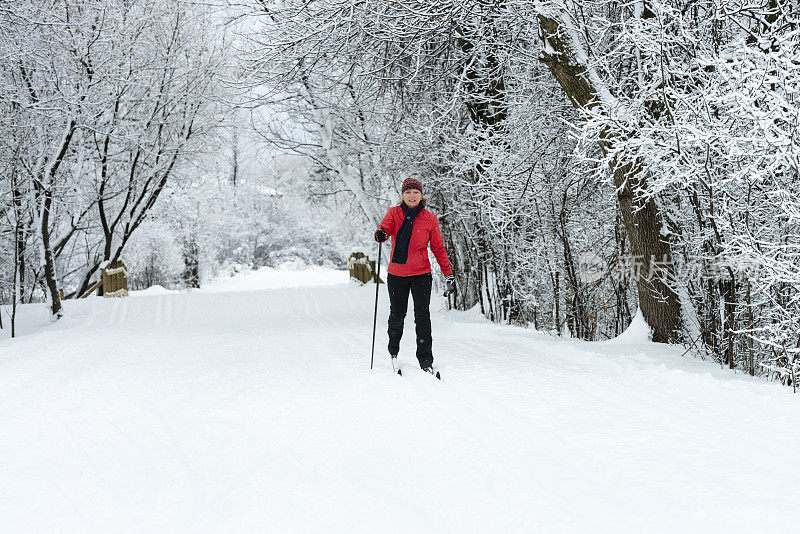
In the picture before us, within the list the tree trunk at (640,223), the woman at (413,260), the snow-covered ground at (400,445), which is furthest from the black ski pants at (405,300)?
the tree trunk at (640,223)

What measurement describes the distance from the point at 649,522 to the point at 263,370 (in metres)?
4.07

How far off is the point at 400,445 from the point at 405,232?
2.49 meters

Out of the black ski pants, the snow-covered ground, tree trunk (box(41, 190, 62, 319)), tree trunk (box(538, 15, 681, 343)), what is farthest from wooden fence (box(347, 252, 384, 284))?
the snow-covered ground

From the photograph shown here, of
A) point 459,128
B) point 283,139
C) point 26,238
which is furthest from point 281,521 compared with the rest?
point 26,238

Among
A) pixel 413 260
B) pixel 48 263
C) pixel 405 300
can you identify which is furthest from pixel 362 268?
pixel 413 260

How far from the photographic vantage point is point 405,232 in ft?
17.8

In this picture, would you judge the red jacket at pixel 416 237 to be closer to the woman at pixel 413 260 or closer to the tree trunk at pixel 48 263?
the woman at pixel 413 260

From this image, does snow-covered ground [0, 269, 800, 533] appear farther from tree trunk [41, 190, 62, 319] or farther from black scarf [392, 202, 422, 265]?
tree trunk [41, 190, 62, 319]

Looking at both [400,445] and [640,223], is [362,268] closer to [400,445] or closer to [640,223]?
[640,223]

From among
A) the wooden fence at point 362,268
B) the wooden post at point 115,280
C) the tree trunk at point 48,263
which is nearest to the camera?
the tree trunk at point 48,263

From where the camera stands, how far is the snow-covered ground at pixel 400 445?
2473mm

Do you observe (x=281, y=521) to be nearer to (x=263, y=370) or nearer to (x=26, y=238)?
(x=263, y=370)

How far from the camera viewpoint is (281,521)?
2461 mm

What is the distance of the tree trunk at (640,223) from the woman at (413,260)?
2006 mm
